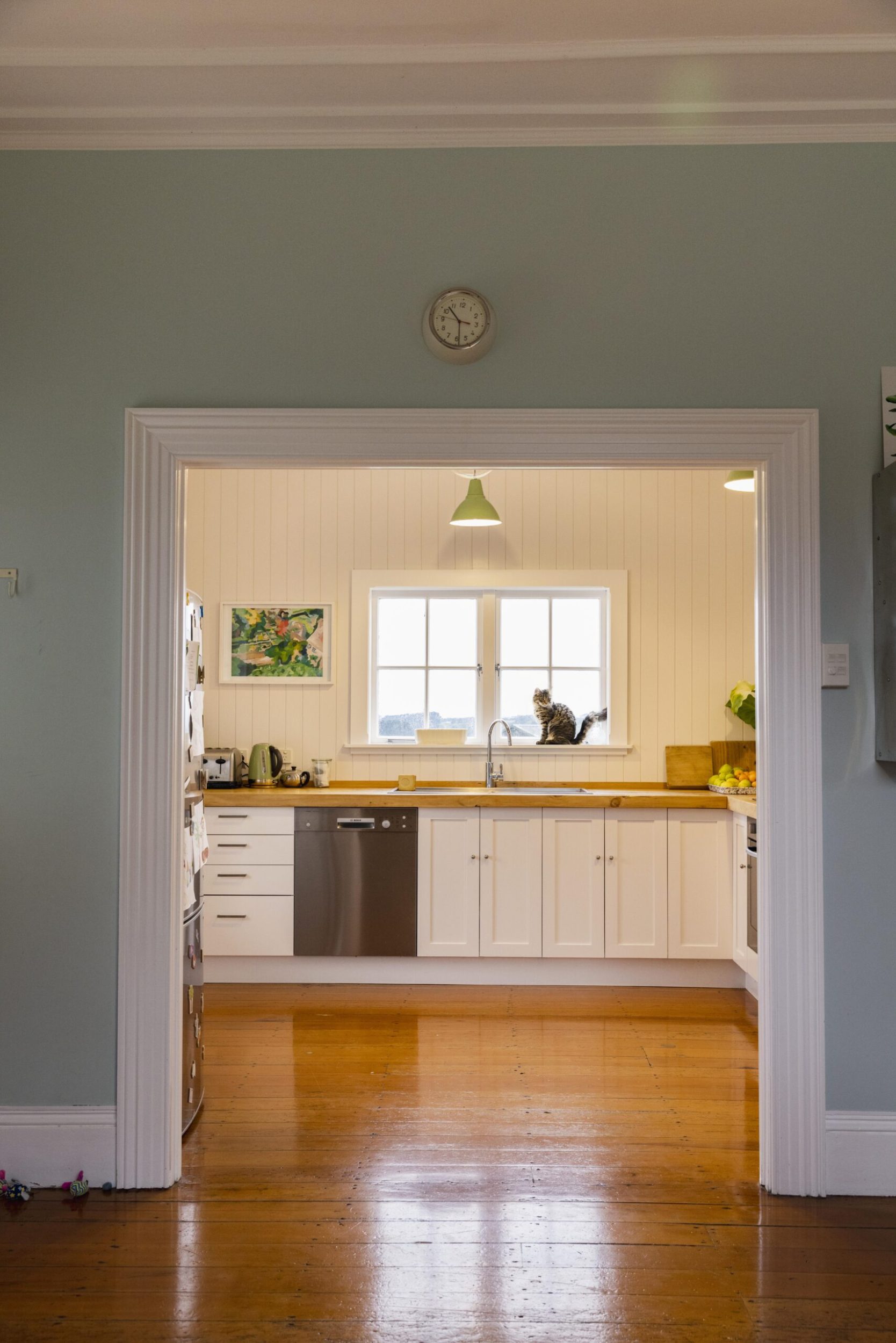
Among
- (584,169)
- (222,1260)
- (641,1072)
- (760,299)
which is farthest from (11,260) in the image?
(641,1072)

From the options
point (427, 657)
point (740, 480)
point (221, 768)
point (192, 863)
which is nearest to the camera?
point (192, 863)

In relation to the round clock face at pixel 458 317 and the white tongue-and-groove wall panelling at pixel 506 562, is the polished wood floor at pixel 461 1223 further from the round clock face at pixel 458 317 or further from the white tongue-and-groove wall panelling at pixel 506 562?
the round clock face at pixel 458 317

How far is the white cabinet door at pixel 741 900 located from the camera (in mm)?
4402

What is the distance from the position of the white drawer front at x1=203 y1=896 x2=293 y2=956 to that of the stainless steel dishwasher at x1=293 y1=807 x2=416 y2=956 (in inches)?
2.2

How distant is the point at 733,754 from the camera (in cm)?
528

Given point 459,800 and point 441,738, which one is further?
point 441,738

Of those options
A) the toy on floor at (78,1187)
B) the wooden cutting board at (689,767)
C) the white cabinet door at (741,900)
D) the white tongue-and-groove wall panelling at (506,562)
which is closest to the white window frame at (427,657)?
the white tongue-and-groove wall panelling at (506,562)

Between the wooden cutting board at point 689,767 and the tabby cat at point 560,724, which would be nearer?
the wooden cutting board at point 689,767

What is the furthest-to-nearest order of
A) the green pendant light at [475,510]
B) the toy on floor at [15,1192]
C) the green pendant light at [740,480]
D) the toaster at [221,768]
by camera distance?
the toaster at [221,768] < the green pendant light at [475,510] < the green pendant light at [740,480] < the toy on floor at [15,1192]

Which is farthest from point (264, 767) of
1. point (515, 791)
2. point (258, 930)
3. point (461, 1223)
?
point (461, 1223)

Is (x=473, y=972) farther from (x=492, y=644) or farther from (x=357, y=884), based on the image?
(x=492, y=644)

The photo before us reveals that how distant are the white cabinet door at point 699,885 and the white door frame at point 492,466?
190 centimetres

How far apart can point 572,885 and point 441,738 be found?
1117 millimetres

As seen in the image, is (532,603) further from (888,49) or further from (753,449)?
(888,49)
